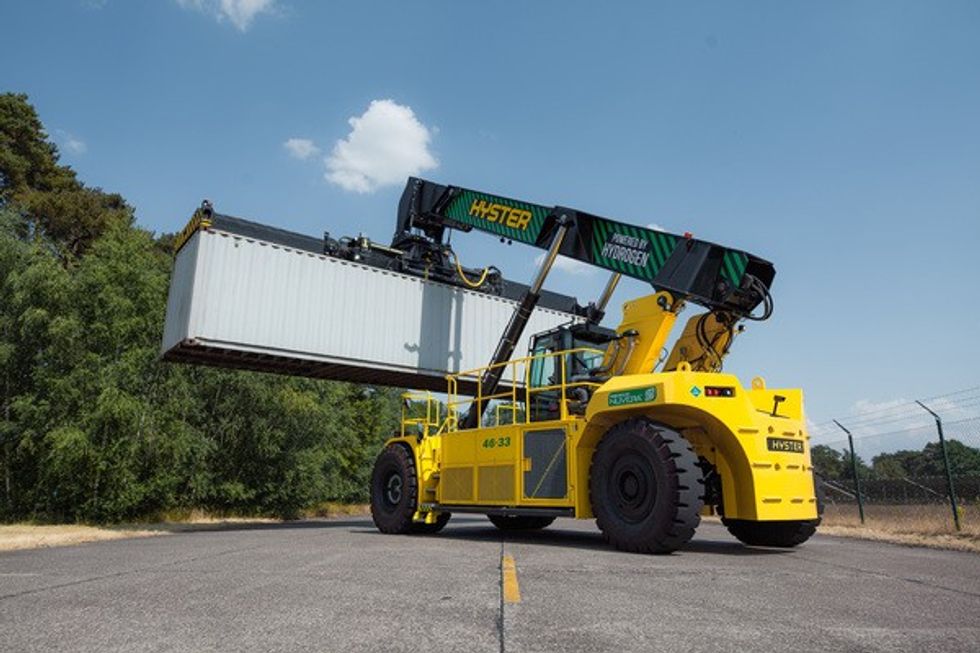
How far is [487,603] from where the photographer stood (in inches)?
179

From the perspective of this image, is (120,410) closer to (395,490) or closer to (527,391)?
(395,490)

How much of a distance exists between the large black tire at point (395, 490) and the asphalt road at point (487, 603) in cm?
384

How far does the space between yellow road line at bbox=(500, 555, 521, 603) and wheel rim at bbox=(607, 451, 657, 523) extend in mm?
1619

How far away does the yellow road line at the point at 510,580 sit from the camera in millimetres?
4762

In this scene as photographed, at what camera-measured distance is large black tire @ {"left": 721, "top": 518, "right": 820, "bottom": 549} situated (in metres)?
9.05

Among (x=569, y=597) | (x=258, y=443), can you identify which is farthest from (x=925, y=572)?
(x=258, y=443)

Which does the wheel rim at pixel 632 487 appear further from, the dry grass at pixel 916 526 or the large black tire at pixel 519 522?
the dry grass at pixel 916 526

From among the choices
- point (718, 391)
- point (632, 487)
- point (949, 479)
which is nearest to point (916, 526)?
point (949, 479)

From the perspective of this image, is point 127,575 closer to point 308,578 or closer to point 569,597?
point 308,578

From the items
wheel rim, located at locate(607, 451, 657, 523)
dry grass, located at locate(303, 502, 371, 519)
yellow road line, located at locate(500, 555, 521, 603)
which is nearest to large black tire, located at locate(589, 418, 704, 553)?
wheel rim, located at locate(607, 451, 657, 523)

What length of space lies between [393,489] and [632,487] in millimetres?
5680

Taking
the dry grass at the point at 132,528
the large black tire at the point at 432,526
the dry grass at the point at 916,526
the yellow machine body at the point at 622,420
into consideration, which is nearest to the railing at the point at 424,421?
the yellow machine body at the point at 622,420

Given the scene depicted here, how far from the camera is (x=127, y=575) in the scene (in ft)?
20.6

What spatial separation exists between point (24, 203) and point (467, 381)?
28.1 m
